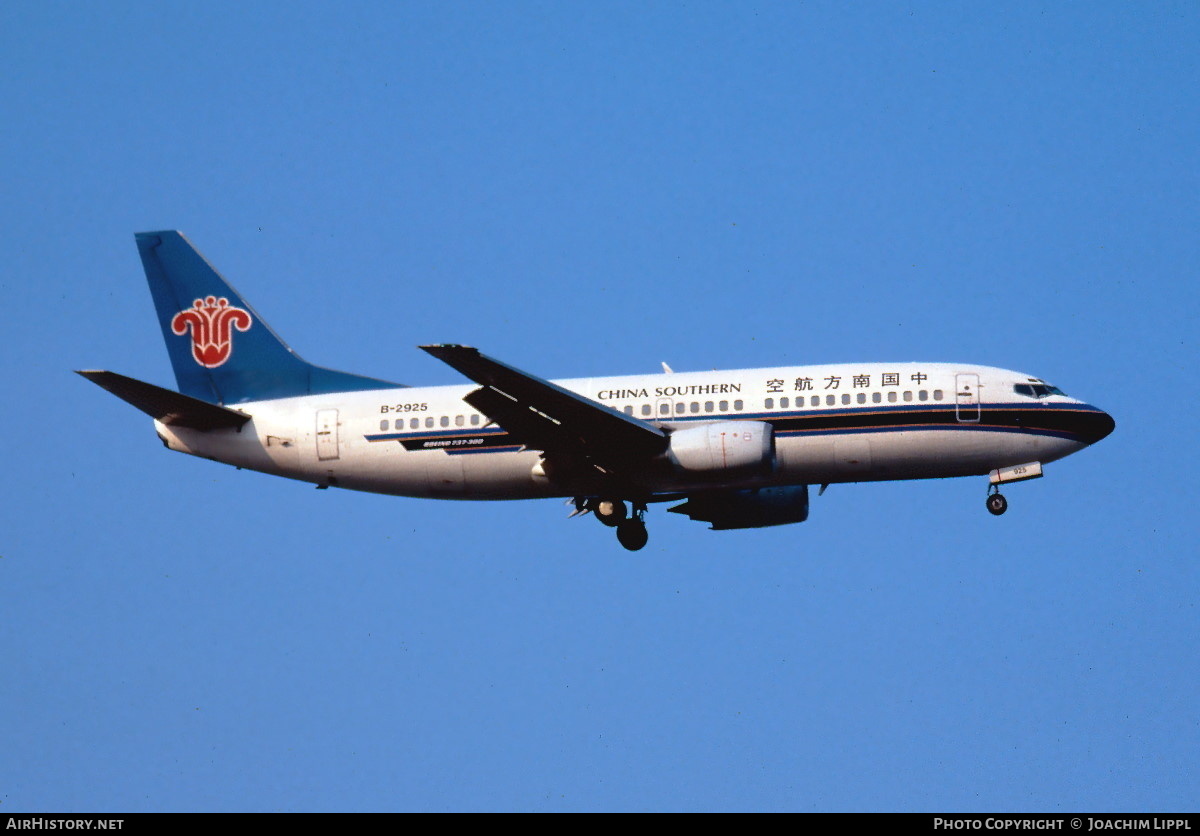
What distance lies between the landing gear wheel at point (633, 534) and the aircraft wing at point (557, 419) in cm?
306

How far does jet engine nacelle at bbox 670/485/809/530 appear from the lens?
48.0 meters

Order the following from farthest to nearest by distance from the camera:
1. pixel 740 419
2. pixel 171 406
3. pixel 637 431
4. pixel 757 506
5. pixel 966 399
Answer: pixel 757 506
pixel 171 406
pixel 740 419
pixel 966 399
pixel 637 431

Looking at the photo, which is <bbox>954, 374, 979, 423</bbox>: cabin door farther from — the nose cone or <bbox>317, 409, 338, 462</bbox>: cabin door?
<bbox>317, 409, 338, 462</bbox>: cabin door

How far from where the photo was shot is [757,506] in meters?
48.0

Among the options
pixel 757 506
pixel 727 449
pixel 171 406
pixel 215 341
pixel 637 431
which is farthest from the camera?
pixel 215 341

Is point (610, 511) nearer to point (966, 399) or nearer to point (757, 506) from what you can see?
point (757, 506)

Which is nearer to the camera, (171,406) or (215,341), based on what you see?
(171,406)

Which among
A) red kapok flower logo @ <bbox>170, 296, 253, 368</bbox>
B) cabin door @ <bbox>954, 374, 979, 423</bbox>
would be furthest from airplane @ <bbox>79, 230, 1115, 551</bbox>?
red kapok flower logo @ <bbox>170, 296, 253, 368</bbox>

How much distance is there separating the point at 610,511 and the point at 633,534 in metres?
1.17

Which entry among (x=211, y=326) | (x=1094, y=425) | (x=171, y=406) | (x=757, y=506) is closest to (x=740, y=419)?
(x=757, y=506)

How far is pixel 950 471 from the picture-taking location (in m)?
44.0
